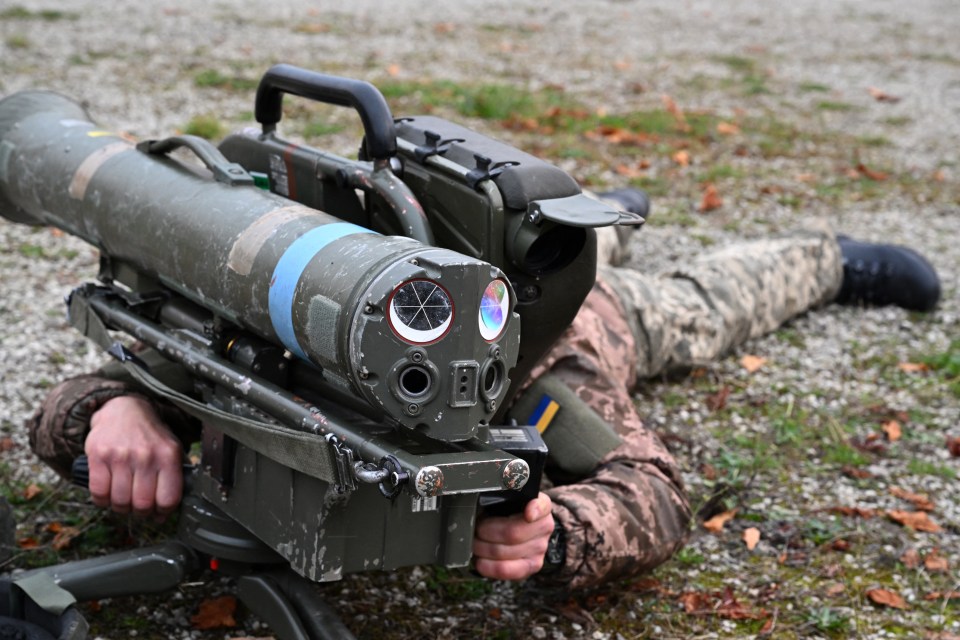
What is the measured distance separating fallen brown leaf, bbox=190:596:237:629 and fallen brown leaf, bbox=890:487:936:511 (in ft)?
8.15

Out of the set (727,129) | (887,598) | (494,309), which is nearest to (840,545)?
(887,598)

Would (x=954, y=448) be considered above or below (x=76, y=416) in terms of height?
below

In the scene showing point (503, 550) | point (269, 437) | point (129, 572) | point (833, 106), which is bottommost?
point (129, 572)

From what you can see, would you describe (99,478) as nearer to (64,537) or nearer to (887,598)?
(64,537)

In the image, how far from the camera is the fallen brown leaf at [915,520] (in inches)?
161

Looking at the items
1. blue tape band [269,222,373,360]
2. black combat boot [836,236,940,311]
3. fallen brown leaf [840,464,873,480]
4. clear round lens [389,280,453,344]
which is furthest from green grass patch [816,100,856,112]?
clear round lens [389,280,453,344]

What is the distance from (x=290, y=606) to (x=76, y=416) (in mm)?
858

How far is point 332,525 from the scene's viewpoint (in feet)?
8.21

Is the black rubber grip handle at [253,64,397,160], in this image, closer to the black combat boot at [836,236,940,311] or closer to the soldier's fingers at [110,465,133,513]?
the soldier's fingers at [110,465,133,513]

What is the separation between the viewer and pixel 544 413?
3.47m

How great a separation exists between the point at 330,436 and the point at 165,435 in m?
0.90

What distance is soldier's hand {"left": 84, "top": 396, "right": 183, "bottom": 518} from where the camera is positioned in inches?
117

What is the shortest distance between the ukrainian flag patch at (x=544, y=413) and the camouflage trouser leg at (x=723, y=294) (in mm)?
1513

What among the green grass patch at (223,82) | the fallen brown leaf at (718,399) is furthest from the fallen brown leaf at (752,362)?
the green grass patch at (223,82)
